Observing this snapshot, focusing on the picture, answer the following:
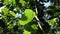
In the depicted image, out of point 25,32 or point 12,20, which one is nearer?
point 25,32

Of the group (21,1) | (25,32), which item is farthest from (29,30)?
(21,1)

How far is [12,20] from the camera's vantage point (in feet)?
2.76

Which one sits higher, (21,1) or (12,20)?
(21,1)

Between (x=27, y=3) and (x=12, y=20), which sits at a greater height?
(x=27, y=3)

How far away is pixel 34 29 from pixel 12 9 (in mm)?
283

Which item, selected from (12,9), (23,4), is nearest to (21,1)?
(23,4)

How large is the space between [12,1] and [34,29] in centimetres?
22

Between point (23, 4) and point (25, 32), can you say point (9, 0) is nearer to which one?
point (23, 4)

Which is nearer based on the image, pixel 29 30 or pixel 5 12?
pixel 29 30

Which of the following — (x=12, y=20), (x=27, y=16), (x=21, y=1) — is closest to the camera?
(x=27, y=16)

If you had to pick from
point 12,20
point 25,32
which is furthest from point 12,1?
point 25,32

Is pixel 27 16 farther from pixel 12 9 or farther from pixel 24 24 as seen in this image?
pixel 12 9

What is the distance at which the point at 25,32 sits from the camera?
0.59 metres

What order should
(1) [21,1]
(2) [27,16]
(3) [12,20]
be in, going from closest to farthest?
1. (2) [27,16]
2. (1) [21,1]
3. (3) [12,20]
